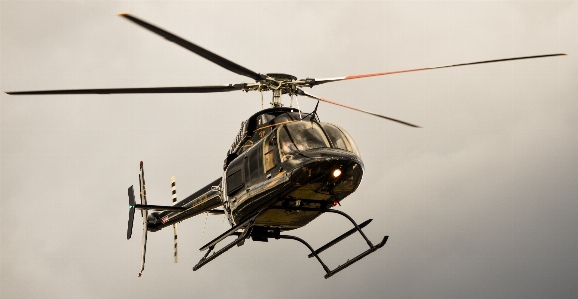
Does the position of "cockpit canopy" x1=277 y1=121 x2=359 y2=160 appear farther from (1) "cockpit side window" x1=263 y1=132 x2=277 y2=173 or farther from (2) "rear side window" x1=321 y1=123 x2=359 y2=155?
(1) "cockpit side window" x1=263 y1=132 x2=277 y2=173

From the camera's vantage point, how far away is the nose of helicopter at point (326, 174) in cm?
2248

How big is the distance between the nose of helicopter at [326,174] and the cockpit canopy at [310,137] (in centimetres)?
36

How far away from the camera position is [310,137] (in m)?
23.2

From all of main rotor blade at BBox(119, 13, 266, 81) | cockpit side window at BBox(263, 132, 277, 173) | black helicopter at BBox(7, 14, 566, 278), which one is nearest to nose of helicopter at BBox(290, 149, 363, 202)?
black helicopter at BBox(7, 14, 566, 278)

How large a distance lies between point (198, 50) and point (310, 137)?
12.9ft

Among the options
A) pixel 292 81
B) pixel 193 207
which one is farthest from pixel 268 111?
pixel 193 207

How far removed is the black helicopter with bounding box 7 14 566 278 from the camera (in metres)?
22.8

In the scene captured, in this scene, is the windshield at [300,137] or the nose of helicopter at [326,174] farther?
the windshield at [300,137]

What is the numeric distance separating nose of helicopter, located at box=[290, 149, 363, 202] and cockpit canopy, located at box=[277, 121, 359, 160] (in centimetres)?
36

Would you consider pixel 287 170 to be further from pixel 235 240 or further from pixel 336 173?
pixel 235 240

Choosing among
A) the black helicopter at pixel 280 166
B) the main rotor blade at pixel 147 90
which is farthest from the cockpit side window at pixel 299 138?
the main rotor blade at pixel 147 90

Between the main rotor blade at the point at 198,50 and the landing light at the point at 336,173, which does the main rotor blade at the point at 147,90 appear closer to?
the main rotor blade at the point at 198,50

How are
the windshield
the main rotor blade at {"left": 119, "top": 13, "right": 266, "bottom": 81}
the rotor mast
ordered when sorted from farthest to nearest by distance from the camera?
the rotor mast
the windshield
the main rotor blade at {"left": 119, "top": 13, "right": 266, "bottom": 81}

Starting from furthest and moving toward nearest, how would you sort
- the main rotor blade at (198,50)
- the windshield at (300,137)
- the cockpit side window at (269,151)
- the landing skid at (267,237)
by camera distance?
the landing skid at (267,237) < the cockpit side window at (269,151) < the windshield at (300,137) < the main rotor blade at (198,50)
